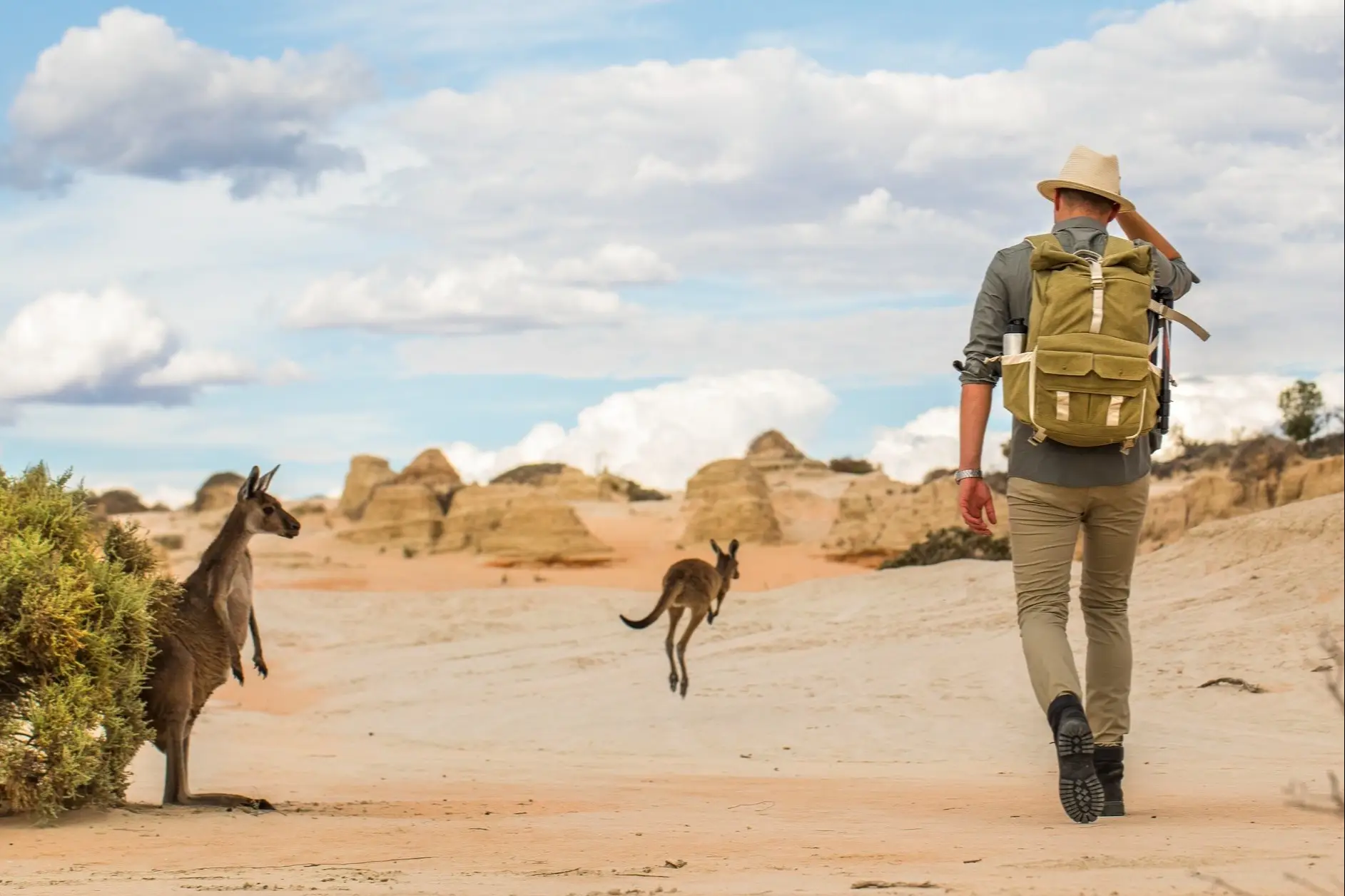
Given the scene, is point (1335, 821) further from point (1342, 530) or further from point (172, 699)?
point (1342, 530)

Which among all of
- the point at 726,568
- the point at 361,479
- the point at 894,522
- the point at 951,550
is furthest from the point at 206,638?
the point at 361,479

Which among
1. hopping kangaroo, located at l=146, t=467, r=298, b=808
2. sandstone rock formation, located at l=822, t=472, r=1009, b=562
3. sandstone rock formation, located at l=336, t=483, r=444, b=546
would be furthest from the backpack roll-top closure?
sandstone rock formation, located at l=336, t=483, r=444, b=546

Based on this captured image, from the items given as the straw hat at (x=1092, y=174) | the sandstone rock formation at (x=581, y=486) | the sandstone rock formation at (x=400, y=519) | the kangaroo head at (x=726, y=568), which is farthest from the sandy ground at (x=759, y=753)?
the sandstone rock formation at (x=581, y=486)

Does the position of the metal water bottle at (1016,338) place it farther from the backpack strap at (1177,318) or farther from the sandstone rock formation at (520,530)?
the sandstone rock formation at (520,530)

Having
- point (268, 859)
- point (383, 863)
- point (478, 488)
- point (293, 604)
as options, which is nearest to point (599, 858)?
point (383, 863)

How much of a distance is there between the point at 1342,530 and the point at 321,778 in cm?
1108

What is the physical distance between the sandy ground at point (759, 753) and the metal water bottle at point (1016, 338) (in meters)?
1.88

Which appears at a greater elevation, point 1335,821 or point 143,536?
point 143,536

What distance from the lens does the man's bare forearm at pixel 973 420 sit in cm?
616

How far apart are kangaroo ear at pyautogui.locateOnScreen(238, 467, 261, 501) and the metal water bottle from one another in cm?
435

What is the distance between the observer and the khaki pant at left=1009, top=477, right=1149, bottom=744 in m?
6.09

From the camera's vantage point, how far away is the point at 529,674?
57.5 ft

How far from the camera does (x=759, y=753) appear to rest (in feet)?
37.6

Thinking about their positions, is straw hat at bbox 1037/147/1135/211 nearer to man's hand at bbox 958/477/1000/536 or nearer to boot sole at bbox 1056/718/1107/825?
man's hand at bbox 958/477/1000/536
